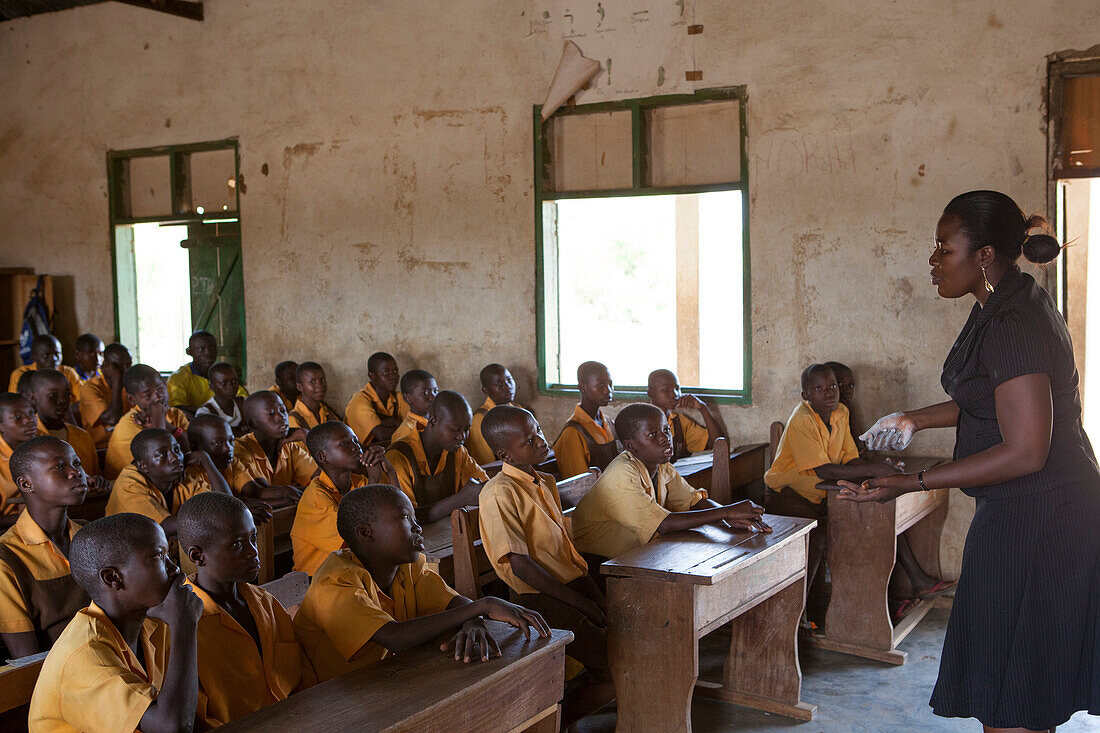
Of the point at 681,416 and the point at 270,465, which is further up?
the point at 681,416

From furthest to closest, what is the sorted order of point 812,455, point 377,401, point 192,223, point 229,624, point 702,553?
1. point 192,223
2. point 377,401
3. point 812,455
4. point 702,553
5. point 229,624

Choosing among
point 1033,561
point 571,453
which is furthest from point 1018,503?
point 571,453

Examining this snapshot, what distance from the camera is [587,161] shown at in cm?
621

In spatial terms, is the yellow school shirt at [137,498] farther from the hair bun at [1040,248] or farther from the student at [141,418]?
the hair bun at [1040,248]

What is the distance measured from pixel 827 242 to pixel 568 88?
1.86 m

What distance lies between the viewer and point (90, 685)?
6.26 ft

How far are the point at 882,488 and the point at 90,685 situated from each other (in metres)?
1.86

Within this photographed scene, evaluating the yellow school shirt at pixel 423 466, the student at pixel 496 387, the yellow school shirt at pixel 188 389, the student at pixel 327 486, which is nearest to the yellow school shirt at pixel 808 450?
the yellow school shirt at pixel 423 466

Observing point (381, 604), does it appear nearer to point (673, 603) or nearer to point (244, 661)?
point (244, 661)

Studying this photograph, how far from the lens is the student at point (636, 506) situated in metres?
3.40

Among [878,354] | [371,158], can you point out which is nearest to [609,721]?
[878,354]

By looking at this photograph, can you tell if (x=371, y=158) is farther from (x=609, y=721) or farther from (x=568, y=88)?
(x=609, y=721)

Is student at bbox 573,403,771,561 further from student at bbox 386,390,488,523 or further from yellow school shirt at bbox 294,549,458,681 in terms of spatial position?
yellow school shirt at bbox 294,549,458,681

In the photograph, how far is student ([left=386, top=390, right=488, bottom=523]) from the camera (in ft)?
13.7
